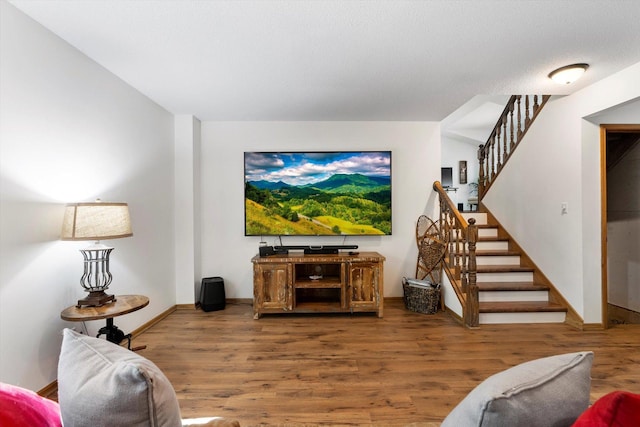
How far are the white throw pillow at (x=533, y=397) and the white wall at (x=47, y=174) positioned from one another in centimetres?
250

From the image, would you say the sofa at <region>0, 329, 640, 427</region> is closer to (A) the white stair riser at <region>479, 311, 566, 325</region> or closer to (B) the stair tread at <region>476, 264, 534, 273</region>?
(A) the white stair riser at <region>479, 311, 566, 325</region>

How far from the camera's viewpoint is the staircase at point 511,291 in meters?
3.37

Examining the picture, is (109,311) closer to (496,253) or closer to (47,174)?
(47,174)

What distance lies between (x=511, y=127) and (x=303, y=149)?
9.65ft

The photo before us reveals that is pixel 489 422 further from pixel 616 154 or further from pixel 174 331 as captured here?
pixel 616 154

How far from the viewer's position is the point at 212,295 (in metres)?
3.87

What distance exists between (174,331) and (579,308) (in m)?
4.24

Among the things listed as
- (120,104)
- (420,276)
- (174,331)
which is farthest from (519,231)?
(120,104)

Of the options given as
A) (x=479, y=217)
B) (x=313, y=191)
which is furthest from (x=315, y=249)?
(x=479, y=217)

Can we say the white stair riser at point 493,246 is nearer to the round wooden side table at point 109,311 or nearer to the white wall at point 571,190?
the white wall at point 571,190

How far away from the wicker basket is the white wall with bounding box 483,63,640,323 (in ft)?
4.37

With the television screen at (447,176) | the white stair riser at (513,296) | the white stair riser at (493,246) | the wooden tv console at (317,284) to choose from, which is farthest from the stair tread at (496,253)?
the television screen at (447,176)

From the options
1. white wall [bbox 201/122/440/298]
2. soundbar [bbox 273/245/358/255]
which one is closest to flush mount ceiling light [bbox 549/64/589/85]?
white wall [bbox 201/122/440/298]

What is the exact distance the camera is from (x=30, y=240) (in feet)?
6.63
